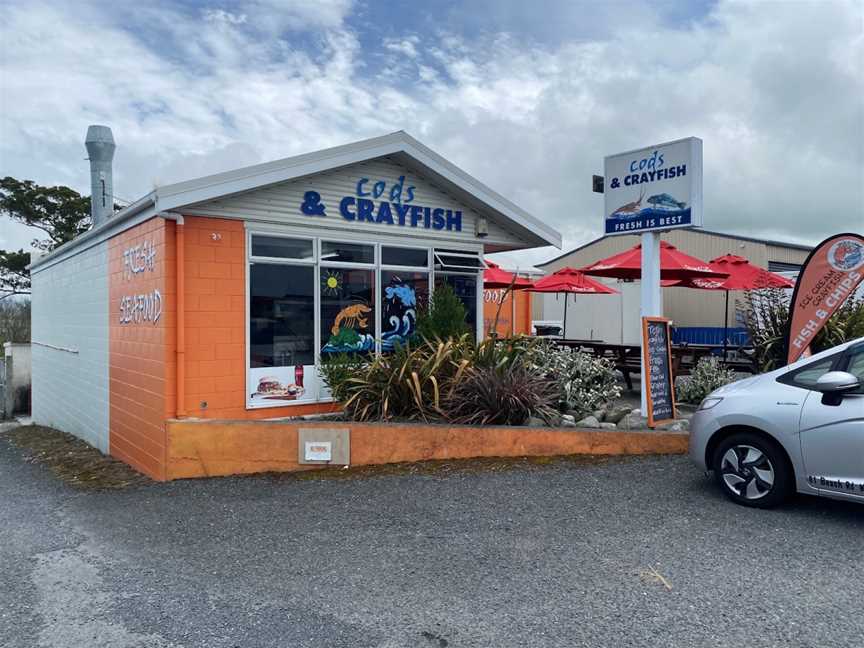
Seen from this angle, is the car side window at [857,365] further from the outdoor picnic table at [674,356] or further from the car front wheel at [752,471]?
the outdoor picnic table at [674,356]

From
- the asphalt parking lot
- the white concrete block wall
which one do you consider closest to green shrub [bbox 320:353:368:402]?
the asphalt parking lot

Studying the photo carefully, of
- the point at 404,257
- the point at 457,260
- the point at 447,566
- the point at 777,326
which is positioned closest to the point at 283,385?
the point at 404,257

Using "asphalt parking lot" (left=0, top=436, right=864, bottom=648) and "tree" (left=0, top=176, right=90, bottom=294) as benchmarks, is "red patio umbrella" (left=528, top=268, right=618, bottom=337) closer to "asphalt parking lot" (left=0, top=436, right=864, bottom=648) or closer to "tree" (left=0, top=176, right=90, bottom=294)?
"asphalt parking lot" (left=0, top=436, right=864, bottom=648)

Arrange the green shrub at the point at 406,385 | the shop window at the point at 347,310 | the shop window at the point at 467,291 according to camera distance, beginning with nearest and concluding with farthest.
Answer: the green shrub at the point at 406,385 < the shop window at the point at 347,310 < the shop window at the point at 467,291

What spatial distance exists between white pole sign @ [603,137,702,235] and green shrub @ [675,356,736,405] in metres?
2.43

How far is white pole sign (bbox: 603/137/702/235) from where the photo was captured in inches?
306

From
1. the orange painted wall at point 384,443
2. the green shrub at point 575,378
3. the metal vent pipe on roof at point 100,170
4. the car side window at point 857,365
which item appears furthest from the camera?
the metal vent pipe on roof at point 100,170

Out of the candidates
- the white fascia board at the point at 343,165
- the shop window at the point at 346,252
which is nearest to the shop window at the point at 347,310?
the shop window at the point at 346,252

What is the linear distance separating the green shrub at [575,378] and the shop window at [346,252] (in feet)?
8.16

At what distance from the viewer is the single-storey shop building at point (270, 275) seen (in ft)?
25.6

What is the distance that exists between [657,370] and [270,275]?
185 inches

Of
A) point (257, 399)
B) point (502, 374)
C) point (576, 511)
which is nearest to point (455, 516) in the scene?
point (576, 511)

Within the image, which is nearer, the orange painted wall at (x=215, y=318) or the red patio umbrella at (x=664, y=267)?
the orange painted wall at (x=215, y=318)

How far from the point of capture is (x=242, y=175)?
7.77 meters
